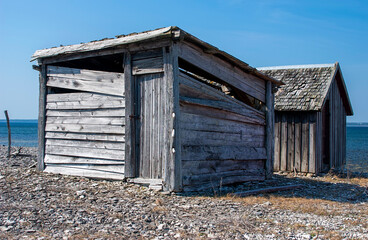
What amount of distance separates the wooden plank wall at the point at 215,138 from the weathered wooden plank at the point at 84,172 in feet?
5.99

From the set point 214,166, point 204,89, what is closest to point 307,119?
point 214,166

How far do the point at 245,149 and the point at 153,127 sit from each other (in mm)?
3333

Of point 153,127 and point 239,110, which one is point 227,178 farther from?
point 153,127

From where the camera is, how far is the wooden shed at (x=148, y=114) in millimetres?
8305

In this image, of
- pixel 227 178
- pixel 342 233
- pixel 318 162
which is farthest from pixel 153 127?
pixel 318 162

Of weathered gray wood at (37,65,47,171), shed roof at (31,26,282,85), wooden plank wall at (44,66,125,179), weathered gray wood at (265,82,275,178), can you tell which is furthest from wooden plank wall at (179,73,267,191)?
weathered gray wood at (37,65,47,171)

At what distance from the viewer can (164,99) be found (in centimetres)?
841

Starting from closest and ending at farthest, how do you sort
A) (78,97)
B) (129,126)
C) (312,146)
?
(129,126) < (78,97) < (312,146)

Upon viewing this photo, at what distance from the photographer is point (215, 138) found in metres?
9.49

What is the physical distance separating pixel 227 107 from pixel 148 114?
231 cm

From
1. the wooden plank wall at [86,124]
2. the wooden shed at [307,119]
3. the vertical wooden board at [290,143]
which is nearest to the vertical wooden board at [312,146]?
the wooden shed at [307,119]

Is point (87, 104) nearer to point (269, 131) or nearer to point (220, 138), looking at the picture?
point (220, 138)

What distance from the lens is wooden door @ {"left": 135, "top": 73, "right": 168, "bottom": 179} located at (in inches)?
333

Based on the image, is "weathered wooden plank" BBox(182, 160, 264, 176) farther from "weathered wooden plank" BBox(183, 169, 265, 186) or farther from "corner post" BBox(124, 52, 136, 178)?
"corner post" BBox(124, 52, 136, 178)
